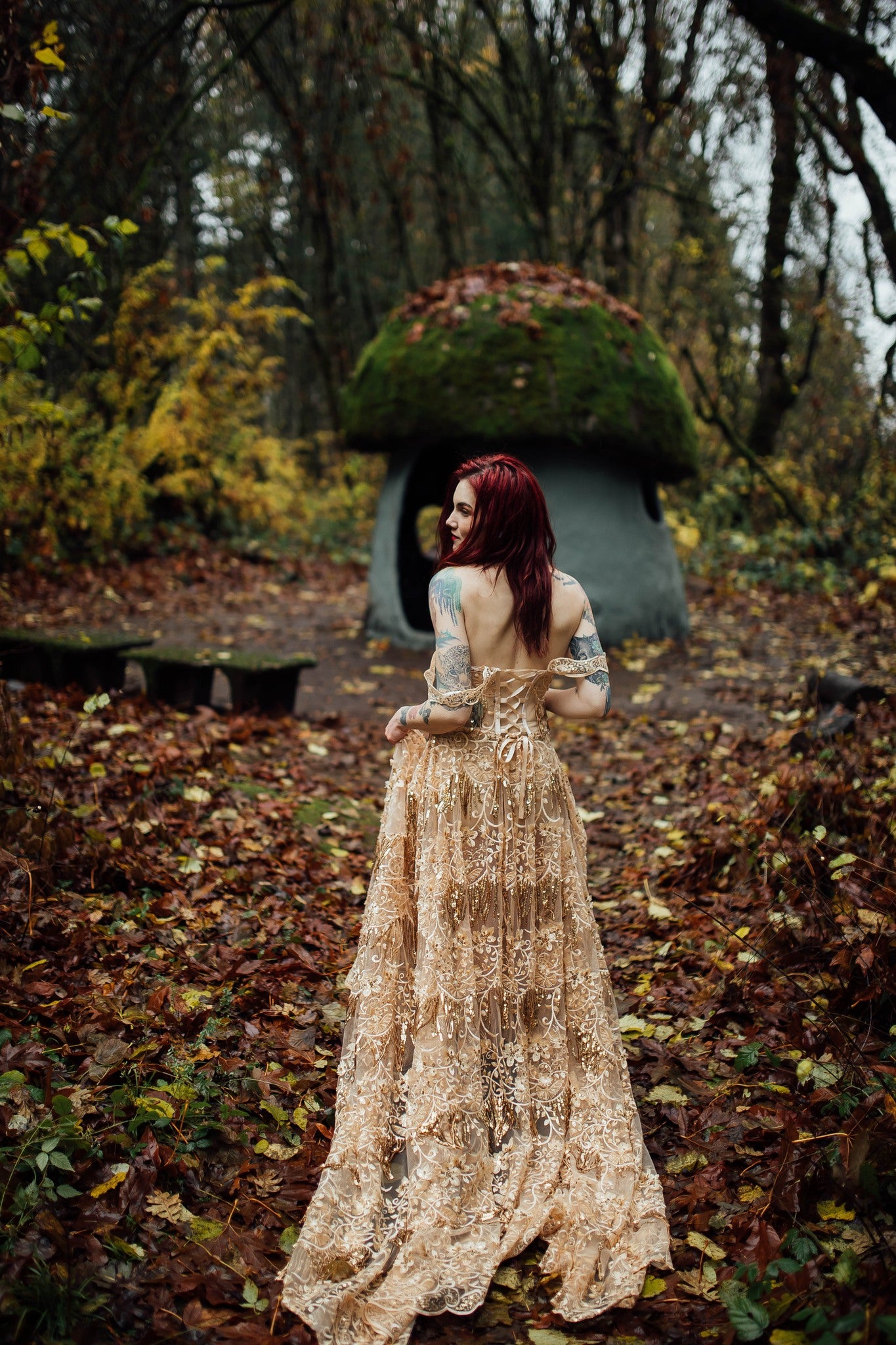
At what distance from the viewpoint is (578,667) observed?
2648mm

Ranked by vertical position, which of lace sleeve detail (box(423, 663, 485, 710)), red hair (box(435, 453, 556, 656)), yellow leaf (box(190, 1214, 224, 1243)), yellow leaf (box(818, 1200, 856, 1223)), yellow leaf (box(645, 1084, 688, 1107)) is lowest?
yellow leaf (box(190, 1214, 224, 1243))

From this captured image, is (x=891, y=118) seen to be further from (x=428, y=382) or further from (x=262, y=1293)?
(x=262, y=1293)

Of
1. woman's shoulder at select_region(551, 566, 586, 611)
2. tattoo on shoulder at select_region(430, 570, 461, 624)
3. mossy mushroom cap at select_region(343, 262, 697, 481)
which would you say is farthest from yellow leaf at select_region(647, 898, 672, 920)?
mossy mushroom cap at select_region(343, 262, 697, 481)

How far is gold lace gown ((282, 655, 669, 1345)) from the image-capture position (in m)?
2.41

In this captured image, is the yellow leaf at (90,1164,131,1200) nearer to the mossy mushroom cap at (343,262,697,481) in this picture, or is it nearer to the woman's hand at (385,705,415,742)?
the woman's hand at (385,705,415,742)

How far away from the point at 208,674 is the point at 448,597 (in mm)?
4007

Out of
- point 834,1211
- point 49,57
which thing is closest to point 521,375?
point 49,57

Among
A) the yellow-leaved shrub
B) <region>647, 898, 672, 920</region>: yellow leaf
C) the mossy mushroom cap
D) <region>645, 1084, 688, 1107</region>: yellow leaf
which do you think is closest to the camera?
<region>645, 1084, 688, 1107</region>: yellow leaf

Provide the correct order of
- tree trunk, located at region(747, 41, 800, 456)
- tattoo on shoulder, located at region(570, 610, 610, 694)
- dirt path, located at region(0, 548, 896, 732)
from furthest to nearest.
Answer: tree trunk, located at region(747, 41, 800, 456) → dirt path, located at region(0, 548, 896, 732) → tattoo on shoulder, located at region(570, 610, 610, 694)

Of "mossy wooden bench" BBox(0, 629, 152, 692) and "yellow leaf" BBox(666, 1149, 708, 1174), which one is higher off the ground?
"mossy wooden bench" BBox(0, 629, 152, 692)

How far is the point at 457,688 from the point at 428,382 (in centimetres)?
638

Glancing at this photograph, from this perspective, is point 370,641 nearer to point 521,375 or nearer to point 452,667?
point 521,375

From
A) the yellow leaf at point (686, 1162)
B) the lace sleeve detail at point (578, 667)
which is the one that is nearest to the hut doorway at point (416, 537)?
the lace sleeve detail at point (578, 667)

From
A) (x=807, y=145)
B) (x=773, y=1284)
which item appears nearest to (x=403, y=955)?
(x=773, y=1284)
